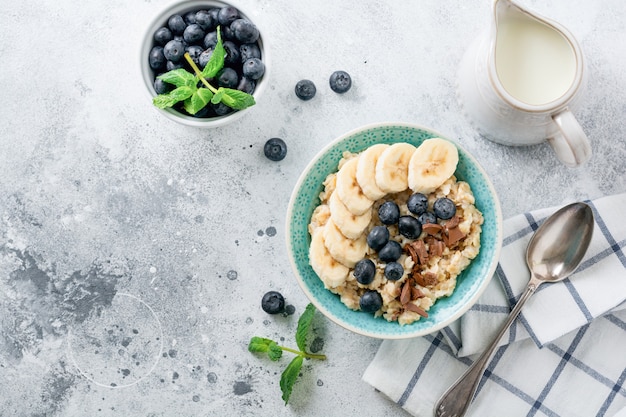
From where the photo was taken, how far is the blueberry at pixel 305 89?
188 cm

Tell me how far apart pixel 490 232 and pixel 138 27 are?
1078 millimetres

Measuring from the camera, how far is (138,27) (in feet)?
6.33

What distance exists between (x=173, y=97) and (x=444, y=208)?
69 cm

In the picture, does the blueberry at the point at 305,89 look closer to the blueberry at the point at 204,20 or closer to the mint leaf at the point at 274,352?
the blueberry at the point at 204,20

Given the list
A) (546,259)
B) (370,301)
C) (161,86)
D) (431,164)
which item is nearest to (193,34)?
(161,86)

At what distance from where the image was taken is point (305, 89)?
1878 millimetres

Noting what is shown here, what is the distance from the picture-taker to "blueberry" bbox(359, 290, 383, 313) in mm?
1642

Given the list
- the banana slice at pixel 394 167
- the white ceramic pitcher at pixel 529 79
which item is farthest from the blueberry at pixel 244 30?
the white ceramic pitcher at pixel 529 79

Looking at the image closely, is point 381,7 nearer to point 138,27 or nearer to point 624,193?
point 138,27

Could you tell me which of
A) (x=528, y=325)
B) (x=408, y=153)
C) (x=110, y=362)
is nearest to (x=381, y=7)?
(x=408, y=153)

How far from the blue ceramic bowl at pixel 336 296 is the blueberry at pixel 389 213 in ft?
0.59

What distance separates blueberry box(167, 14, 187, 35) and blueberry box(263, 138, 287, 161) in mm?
359

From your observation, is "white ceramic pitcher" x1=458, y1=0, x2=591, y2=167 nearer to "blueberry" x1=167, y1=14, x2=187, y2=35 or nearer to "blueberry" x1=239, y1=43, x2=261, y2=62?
"blueberry" x1=239, y1=43, x2=261, y2=62

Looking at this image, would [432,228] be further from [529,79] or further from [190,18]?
[190,18]
